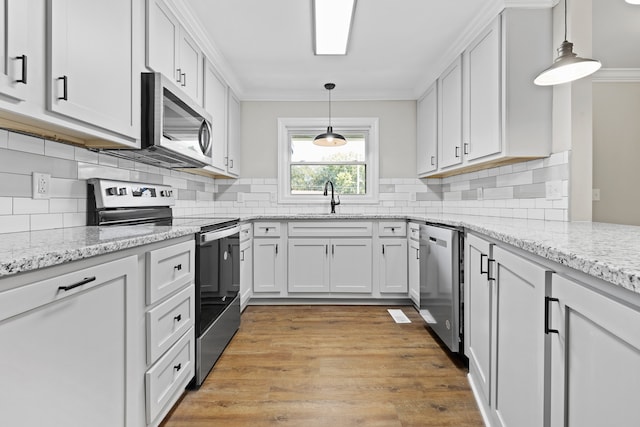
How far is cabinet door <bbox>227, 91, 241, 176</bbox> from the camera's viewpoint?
134 inches

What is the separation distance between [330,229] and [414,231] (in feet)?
2.62

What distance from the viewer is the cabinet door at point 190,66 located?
2236 millimetres

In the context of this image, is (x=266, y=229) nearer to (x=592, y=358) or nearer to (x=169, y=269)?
(x=169, y=269)

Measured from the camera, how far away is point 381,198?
12.9ft

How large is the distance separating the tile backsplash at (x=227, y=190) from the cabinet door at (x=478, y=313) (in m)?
0.71

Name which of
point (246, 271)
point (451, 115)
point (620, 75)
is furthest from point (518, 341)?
point (620, 75)

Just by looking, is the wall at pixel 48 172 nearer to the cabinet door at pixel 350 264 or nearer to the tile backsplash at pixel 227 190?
the tile backsplash at pixel 227 190

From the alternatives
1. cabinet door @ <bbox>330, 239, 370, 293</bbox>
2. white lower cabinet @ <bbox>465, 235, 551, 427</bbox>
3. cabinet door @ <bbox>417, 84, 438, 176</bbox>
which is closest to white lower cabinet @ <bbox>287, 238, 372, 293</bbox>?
cabinet door @ <bbox>330, 239, 370, 293</bbox>

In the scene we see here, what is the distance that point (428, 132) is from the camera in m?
3.51

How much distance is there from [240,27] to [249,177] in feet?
5.62

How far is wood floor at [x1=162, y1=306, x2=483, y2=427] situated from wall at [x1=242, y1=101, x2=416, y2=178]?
1924mm

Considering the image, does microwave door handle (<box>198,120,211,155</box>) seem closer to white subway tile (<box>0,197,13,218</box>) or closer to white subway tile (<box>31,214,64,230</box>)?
white subway tile (<box>31,214,64,230</box>)

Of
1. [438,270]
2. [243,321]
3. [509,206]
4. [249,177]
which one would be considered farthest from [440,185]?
[243,321]

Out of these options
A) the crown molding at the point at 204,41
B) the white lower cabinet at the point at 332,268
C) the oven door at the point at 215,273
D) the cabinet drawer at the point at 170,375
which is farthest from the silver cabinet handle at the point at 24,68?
the white lower cabinet at the point at 332,268
